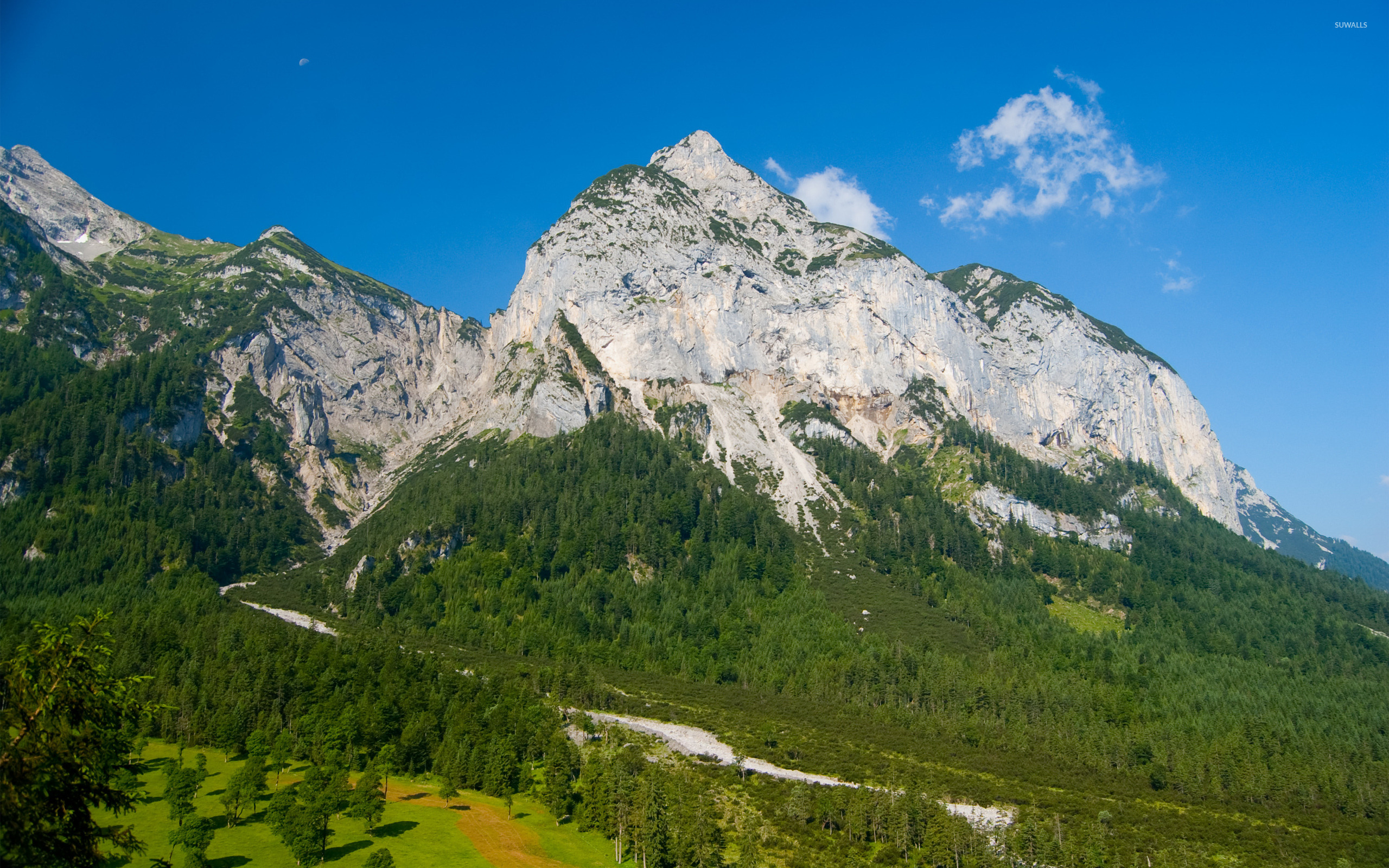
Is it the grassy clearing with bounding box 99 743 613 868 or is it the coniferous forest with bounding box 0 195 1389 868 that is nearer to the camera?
the grassy clearing with bounding box 99 743 613 868

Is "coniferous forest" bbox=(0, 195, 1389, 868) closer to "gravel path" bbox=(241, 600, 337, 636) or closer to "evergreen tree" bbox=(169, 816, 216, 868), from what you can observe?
"evergreen tree" bbox=(169, 816, 216, 868)

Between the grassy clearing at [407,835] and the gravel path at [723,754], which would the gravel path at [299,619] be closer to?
the gravel path at [723,754]

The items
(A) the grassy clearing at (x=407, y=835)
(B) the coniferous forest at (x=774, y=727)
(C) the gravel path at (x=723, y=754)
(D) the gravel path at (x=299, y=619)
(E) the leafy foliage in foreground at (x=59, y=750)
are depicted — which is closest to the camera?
(E) the leafy foliage in foreground at (x=59, y=750)

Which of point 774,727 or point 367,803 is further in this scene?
point 774,727

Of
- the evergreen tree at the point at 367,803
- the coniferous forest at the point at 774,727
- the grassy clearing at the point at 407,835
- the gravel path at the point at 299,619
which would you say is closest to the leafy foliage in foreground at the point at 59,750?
the coniferous forest at the point at 774,727

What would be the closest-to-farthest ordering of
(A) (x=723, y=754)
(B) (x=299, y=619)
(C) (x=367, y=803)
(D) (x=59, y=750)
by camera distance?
1. (D) (x=59, y=750)
2. (C) (x=367, y=803)
3. (A) (x=723, y=754)
4. (B) (x=299, y=619)

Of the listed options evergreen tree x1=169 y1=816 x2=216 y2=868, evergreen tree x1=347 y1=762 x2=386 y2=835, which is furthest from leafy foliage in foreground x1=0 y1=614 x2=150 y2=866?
evergreen tree x1=347 y1=762 x2=386 y2=835

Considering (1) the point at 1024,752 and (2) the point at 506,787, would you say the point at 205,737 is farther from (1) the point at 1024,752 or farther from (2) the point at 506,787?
(1) the point at 1024,752

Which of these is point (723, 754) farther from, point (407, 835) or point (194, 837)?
point (194, 837)

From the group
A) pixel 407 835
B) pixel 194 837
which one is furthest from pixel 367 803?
pixel 194 837

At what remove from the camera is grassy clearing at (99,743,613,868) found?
8062 centimetres

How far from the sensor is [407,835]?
89250mm

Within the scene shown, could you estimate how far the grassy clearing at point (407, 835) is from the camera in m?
80.6

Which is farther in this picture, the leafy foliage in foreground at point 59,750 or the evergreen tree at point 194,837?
the evergreen tree at point 194,837
